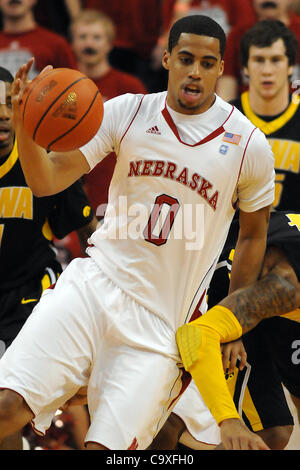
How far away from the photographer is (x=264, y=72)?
6.25 metres

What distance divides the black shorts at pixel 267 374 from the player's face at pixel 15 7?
365cm

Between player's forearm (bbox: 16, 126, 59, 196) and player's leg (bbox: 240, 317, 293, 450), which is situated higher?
player's forearm (bbox: 16, 126, 59, 196)

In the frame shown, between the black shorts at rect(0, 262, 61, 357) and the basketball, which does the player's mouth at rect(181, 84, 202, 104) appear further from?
the black shorts at rect(0, 262, 61, 357)

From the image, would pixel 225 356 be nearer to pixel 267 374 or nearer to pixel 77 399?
pixel 77 399

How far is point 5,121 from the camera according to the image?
4961mm

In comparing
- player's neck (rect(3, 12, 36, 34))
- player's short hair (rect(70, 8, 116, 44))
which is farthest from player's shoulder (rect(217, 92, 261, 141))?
player's neck (rect(3, 12, 36, 34))

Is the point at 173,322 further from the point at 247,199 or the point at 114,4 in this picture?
the point at 114,4

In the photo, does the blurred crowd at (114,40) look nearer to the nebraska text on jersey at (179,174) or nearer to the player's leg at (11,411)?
the nebraska text on jersey at (179,174)

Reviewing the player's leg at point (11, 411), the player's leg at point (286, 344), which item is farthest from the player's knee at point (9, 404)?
the player's leg at point (286, 344)

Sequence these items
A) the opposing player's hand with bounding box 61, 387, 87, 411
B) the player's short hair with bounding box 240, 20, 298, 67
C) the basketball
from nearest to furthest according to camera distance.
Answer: the basketball, the opposing player's hand with bounding box 61, 387, 87, 411, the player's short hair with bounding box 240, 20, 298, 67

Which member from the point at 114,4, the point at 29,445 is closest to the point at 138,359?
the point at 29,445

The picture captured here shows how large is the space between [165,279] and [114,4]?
4620mm

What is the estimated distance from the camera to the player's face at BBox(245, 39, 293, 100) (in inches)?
245

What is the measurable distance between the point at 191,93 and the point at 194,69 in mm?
108
